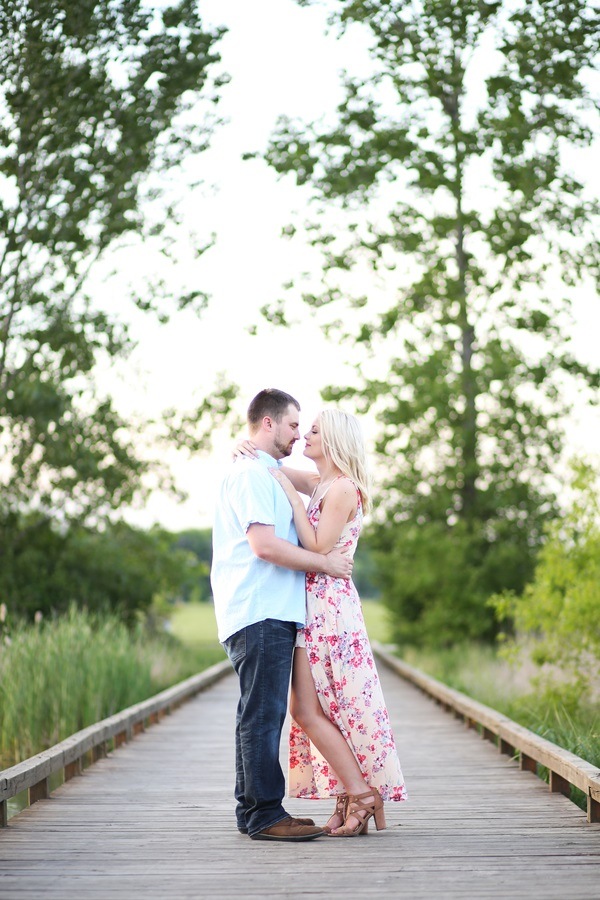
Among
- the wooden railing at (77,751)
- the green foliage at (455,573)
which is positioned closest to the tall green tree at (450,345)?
the green foliage at (455,573)

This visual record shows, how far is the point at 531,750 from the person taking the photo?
7402 millimetres

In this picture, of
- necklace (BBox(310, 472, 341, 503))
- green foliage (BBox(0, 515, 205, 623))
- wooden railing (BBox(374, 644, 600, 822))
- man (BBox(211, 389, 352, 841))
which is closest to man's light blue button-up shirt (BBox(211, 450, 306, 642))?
man (BBox(211, 389, 352, 841))

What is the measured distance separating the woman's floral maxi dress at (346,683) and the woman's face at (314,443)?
473 millimetres

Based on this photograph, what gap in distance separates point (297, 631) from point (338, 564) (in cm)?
39

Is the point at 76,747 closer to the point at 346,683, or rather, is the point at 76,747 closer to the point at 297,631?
the point at 297,631

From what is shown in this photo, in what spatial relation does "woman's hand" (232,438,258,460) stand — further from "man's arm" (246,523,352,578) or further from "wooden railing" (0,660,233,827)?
"wooden railing" (0,660,233,827)

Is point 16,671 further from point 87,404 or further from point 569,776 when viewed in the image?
point 87,404

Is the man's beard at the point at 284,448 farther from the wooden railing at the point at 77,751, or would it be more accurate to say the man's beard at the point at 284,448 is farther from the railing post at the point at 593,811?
the railing post at the point at 593,811

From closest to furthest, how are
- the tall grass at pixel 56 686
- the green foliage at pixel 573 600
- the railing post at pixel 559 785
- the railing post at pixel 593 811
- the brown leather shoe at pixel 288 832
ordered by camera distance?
the brown leather shoe at pixel 288 832 → the railing post at pixel 593 811 → the railing post at pixel 559 785 → the tall grass at pixel 56 686 → the green foliage at pixel 573 600

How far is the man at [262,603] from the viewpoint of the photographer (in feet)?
17.9

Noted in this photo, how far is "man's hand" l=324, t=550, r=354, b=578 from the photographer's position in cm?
561

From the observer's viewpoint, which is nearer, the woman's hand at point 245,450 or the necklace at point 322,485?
the woman's hand at point 245,450

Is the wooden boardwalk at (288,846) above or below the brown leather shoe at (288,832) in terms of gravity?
below

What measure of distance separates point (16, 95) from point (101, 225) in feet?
8.76
